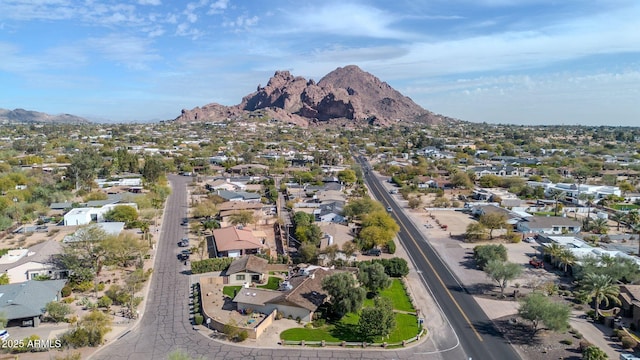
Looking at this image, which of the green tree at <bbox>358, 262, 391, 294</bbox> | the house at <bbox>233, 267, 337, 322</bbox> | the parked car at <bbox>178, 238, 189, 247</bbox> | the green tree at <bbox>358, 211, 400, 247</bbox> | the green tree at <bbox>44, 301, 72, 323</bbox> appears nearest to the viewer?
the green tree at <bbox>44, 301, 72, 323</bbox>

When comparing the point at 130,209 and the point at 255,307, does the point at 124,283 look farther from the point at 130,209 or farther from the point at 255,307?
the point at 130,209

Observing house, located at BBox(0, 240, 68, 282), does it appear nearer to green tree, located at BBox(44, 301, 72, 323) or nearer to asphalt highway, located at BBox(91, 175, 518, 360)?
green tree, located at BBox(44, 301, 72, 323)

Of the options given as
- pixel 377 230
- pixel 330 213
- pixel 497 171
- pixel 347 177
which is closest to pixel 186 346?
pixel 377 230

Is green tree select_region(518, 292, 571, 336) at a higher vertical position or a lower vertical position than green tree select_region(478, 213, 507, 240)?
lower

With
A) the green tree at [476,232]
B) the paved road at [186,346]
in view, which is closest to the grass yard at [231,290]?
the paved road at [186,346]

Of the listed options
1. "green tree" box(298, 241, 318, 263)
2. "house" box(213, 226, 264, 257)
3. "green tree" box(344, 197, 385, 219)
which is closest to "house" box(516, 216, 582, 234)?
"green tree" box(344, 197, 385, 219)

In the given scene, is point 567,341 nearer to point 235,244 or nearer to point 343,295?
point 343,295

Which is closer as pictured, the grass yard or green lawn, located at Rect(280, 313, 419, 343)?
green lawn, located at Rect(280, 313, 419, 343)

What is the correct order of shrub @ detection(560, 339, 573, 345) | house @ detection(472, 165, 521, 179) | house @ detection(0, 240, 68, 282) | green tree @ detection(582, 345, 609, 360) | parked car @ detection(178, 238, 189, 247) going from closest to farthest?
green tree @ detection(582, 345, 609, 360)
shrub @ detection(560, 339, 573, 345)
house @ detection(0, 240, 68, 282)
parked car @ detection(178, 238, 189, 247)
house @ detection(472, 165, 521, 179)

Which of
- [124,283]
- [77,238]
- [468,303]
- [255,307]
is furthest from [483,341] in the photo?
[77,238]
